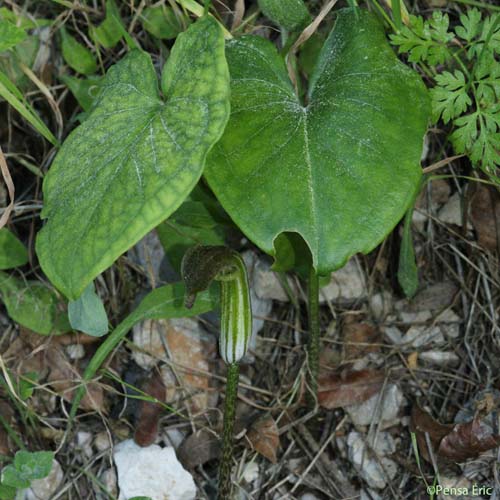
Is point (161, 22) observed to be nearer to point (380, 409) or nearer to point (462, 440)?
point (380, 409)

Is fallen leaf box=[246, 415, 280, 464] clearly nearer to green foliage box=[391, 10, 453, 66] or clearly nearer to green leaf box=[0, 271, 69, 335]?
green leaf box=[0, 271, 69, 335]

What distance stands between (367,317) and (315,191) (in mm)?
731

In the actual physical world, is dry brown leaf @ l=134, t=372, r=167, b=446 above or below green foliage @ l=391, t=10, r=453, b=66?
below

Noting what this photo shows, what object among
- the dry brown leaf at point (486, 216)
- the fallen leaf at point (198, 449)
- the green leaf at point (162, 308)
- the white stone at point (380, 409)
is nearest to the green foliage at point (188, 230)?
the green leaf at point (162, 308)

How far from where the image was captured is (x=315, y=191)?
1093mm

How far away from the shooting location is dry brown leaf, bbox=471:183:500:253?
1704 millimetres

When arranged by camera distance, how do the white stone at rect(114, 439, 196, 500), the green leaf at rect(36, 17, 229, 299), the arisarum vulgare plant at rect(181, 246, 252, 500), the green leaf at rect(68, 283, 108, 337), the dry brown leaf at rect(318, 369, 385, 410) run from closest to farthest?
the green leaf at rect(36, 17, 229, 299) < the arisarum vulgare plant at rect(181, 246, 252, 500) < the green leaf at rect(68, 283, 108, 337) < the white stone at rect(114, 439, 196, 500) < the dry brown leaf at rect(318, 369, 385, 410)

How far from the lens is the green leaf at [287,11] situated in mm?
1279

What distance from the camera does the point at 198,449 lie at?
1.61 meters

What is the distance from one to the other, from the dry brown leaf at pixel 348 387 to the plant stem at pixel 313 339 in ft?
0.13

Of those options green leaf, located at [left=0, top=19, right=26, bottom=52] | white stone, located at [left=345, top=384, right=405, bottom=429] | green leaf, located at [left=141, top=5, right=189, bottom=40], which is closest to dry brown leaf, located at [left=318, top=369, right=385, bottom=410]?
white stone, located at [left=345, top=384, right=405, bottom=429]

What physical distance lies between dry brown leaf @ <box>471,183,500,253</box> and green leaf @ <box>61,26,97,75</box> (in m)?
0.91

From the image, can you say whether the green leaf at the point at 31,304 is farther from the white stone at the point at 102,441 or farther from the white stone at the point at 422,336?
the white stone at the point at 422,336

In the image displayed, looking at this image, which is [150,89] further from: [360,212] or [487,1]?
[487,1]
